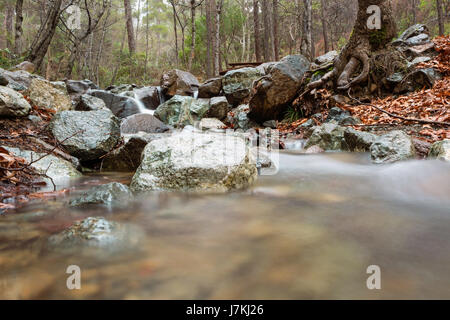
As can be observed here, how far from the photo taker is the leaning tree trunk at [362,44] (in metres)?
7.35

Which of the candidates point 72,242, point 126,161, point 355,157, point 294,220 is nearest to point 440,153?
point 355,157

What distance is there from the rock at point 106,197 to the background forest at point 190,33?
9.19 meters

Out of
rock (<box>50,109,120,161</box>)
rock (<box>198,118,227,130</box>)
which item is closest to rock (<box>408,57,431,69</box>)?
rock (<box>198,118,227,130</box>)

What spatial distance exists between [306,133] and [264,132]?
44.2 inches

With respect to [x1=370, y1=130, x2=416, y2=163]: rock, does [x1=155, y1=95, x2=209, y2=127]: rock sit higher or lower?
higher

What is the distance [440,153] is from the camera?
3.31 m

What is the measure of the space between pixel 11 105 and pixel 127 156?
206 cm

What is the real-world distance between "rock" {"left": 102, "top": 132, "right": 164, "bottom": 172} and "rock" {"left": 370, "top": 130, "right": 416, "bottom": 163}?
3042mm

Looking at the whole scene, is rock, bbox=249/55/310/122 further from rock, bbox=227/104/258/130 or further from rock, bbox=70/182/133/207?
rock, bbox=70/182/133/207

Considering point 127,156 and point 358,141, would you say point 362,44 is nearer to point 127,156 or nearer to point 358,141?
point 358,141

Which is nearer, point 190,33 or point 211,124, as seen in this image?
point 211,124

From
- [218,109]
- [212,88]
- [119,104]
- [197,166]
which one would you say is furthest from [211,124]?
[197,166]

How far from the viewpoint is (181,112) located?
8977 mm

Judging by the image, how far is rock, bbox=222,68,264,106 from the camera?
1034cm
